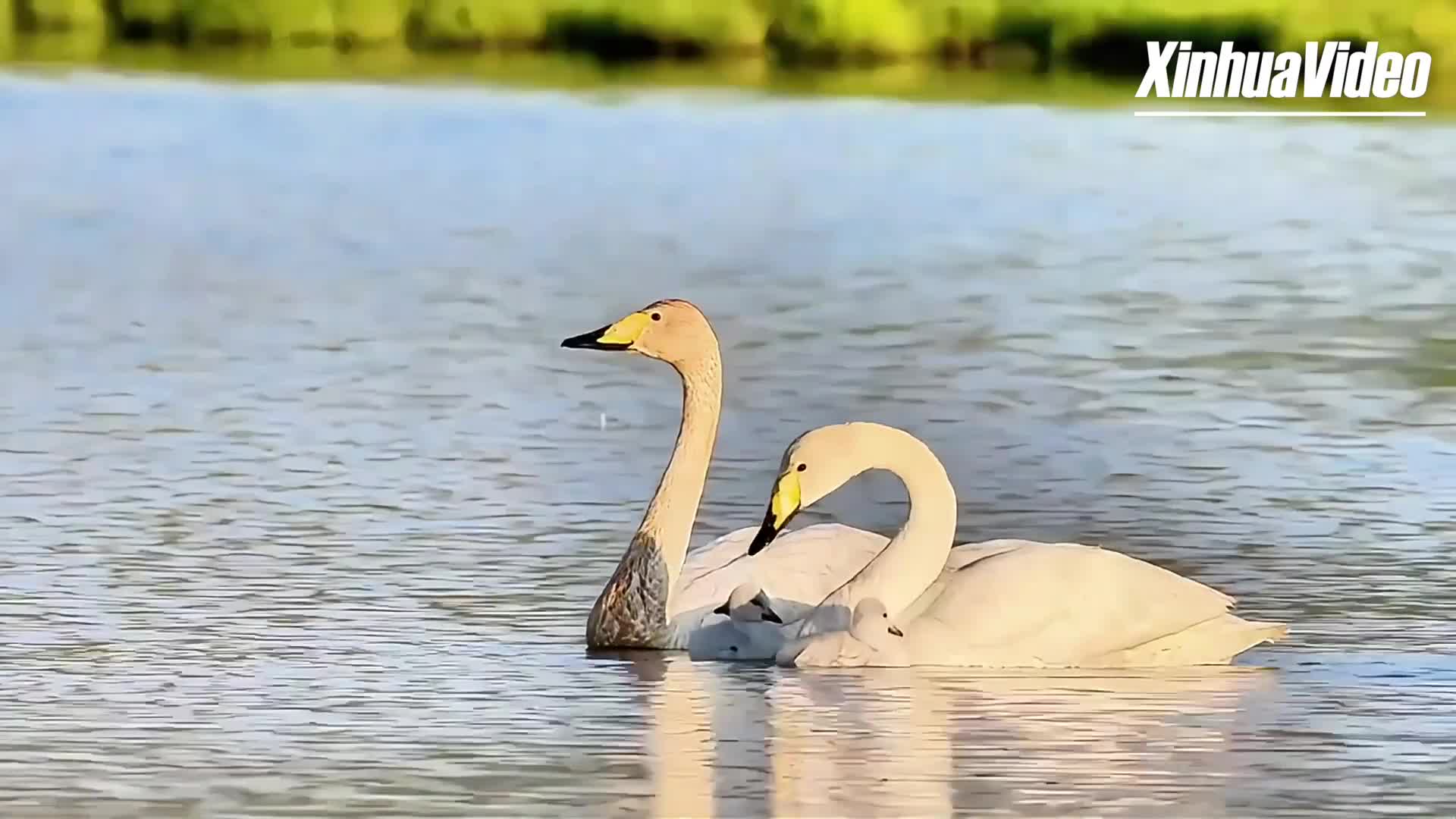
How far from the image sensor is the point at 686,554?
474 inches

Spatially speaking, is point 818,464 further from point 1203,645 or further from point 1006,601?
point 1203,645

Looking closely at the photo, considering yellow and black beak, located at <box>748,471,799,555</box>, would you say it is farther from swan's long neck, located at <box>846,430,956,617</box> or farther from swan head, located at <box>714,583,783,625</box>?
swan's long neck, located at <box>846,430,956,617</box>

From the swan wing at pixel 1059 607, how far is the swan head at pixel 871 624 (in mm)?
113

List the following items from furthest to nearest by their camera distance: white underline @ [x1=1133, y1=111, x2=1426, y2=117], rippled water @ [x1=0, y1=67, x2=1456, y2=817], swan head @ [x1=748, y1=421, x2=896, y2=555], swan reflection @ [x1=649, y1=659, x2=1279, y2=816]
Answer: white underline @ [x1=1133, y1=111, x2=1426, y2=117] → swan head @ [x1=748, y1=421, x2=896, y2=555] → rippled water @ [x1=0, y1=67, x2=1456, y2=817] → swan reflection @ [x1=649, y1=659, x2=1279, y2=816]

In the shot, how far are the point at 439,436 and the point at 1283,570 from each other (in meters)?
4.30

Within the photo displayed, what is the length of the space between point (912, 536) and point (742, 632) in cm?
Result: 59

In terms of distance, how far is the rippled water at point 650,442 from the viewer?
9.50 m

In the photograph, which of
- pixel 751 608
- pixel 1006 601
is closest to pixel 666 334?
pixel 751 608

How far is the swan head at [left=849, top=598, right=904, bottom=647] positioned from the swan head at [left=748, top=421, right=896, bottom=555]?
39cm

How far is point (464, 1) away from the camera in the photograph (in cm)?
4097

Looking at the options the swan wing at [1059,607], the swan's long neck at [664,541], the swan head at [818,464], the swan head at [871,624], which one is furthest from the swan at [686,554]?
the swan wing at [1059,607]

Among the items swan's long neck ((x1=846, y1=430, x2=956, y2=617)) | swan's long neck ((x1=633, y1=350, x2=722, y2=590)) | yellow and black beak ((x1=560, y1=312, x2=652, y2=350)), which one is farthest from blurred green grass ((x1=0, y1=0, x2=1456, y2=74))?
swan's long neck ((x1=846, y1=430, x2=956, y2=617))

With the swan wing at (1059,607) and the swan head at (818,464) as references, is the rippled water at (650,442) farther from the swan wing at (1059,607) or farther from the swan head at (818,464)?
the swan head at (818,464)

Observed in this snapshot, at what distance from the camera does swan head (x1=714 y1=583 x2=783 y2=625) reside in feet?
36.6
